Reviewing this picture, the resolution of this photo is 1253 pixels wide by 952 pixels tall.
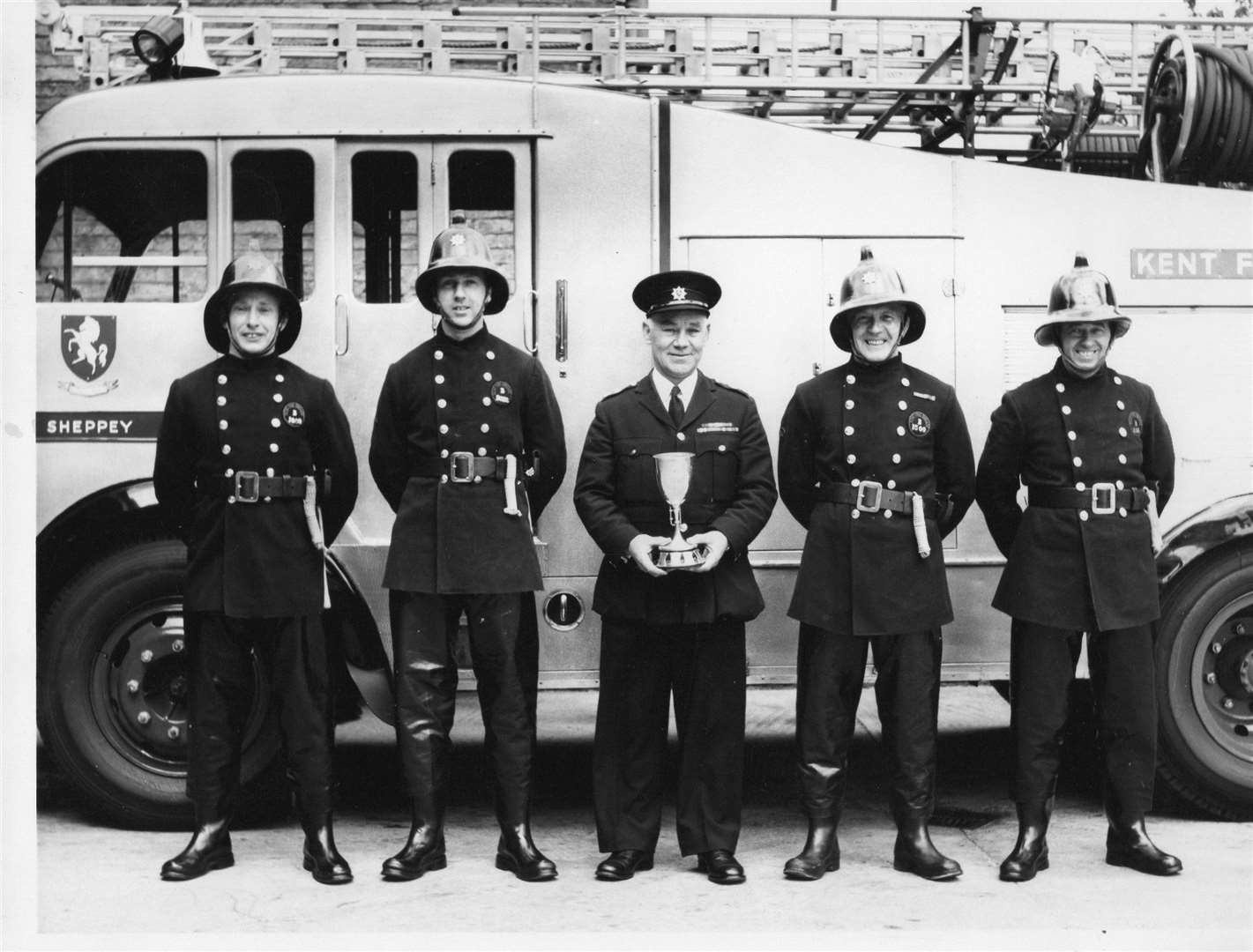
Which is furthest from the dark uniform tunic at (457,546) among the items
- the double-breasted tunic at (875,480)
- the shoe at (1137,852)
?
the shoe at (1137,852)

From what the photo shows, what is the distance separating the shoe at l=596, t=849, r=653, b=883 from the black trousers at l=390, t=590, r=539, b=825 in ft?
1.09

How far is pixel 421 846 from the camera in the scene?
4805 millimetres

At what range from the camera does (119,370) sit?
5.29m

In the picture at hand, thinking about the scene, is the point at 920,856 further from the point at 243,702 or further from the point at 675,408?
the point at 243,702

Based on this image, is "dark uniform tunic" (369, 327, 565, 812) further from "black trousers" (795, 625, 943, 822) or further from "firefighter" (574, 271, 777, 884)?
"black trousers" (795, 625, 943, 822)

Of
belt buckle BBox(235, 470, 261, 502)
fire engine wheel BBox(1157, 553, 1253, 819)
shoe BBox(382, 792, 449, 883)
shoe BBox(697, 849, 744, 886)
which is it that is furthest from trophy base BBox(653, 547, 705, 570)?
fire engine wheel BBox(1157, 553, 1253, 819)

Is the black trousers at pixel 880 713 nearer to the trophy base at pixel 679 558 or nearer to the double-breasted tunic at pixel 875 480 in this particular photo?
the double-breasted tunic at pixel 875 480

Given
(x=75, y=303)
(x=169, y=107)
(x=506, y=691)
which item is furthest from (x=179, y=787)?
(x=169, y=107)

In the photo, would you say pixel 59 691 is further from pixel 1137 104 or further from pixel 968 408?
pixel 1137 104

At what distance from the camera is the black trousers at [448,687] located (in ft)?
15.8

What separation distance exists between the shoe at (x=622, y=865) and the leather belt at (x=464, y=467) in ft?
4.49

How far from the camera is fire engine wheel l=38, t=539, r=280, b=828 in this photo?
17.1 ft

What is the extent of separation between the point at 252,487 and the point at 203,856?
50.4 inches

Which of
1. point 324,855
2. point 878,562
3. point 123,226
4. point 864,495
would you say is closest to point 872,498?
point 864,495
